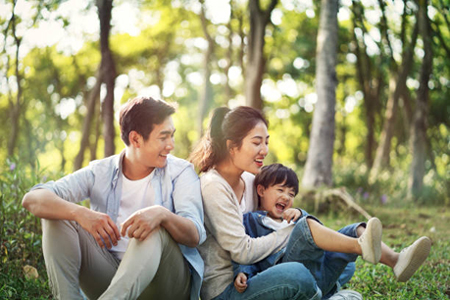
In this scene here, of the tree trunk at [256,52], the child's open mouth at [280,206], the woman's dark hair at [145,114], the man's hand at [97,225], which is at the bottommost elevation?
the child's open mouth at [280,206]

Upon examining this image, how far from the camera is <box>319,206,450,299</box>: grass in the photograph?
392 centimetres

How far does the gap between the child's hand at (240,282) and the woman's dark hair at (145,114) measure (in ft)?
3.32

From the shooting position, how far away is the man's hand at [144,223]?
2670 mm

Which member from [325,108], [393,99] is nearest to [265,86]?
[393,99]

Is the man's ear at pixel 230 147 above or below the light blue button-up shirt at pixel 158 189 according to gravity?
above

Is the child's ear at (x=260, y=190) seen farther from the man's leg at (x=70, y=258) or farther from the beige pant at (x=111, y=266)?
the man's leg at (x=70, y=258)

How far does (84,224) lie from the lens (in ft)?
9.36

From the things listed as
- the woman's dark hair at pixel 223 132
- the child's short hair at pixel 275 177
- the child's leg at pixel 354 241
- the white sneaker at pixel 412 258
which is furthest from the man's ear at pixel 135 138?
the white sneaker at pixel 412 258

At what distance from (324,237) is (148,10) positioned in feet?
55.2

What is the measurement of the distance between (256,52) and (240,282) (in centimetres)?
946

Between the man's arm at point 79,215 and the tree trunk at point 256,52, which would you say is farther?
the tree trunk at point 256,52

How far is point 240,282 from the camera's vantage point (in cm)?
298

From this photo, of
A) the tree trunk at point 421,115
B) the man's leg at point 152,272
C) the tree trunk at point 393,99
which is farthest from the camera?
the tree trunk at point 393,99

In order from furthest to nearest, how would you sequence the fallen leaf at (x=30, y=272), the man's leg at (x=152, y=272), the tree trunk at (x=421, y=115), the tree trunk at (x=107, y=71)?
the tree trunk at (x=421, y=115) < the tree trunk at (x=107, y=71) < the fallen leaf at (x=30, y=272) < the man's leg at (x=152, y=272)
